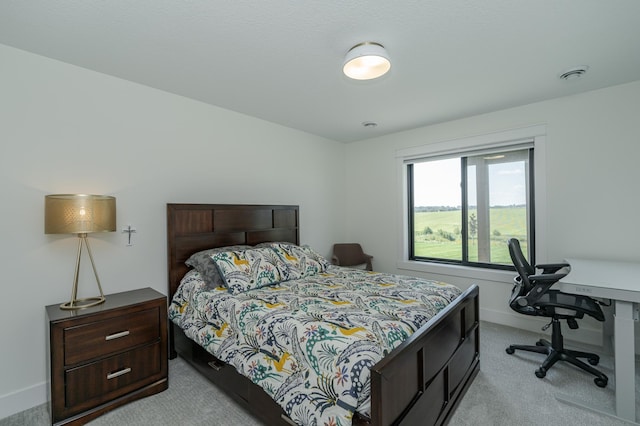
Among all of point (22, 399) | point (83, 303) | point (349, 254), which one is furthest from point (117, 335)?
point (349, 254)

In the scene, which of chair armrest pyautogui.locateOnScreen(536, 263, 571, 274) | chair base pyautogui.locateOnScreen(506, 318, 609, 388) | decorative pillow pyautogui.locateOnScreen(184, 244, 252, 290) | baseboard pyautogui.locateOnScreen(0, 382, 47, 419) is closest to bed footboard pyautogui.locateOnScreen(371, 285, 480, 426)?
chair base pyautogui.locateOnScreen(506, 318, 609, 388)

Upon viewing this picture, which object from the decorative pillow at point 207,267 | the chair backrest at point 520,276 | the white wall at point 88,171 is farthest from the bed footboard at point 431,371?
the white wall at point 88,171

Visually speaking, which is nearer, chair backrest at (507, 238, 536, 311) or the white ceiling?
the white ceiling

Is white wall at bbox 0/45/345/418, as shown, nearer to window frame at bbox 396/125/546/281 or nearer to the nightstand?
the nightstand

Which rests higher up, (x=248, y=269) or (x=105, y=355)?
(x=248, y=269)

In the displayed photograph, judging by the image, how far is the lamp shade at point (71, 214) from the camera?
191 cm

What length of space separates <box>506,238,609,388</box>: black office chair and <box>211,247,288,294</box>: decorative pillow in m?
2.05

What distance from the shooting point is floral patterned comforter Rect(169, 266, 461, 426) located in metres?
1.34

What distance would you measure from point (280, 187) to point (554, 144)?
311 cm

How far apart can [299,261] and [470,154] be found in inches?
98.7

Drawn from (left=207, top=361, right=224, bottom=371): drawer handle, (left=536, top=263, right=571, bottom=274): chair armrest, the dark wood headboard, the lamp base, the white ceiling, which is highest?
the white ceiling

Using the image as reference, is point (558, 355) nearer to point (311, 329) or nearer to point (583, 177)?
point (583, 177)

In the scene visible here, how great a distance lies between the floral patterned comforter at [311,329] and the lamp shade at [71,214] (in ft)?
2.96

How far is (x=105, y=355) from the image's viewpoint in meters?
1.93
